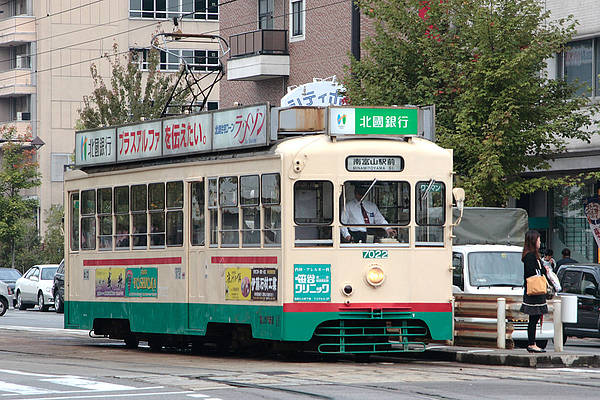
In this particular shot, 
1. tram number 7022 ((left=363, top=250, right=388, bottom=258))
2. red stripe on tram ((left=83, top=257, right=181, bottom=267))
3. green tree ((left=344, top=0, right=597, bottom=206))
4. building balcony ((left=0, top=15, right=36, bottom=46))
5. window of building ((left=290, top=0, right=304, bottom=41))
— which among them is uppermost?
building balcony ((left=0, top=15, right=36, bottom=46))

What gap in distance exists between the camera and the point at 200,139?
61.1 feet

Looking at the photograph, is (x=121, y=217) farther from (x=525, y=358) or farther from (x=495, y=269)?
(x=525, y=358)

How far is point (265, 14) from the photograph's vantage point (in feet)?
146

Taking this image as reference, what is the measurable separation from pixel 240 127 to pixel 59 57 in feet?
177

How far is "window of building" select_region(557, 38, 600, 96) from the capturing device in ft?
100

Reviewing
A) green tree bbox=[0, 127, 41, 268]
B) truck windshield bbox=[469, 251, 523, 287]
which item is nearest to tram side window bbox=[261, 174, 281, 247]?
→ truck windshield bbox=[469, 251, 523, 287]

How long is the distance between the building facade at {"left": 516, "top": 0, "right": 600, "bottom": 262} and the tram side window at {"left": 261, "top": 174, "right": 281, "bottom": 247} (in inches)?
555

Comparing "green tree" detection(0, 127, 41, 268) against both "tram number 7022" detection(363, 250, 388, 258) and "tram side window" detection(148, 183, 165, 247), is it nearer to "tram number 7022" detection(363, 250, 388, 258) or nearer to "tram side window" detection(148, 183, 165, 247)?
"tram side window" detection(148, 183, 165, 247)

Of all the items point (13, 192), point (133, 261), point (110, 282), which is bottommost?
point (110, 282)

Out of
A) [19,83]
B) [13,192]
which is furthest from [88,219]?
[19,83]

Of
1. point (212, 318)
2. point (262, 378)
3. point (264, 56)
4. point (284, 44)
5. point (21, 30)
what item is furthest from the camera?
point (21, 30)

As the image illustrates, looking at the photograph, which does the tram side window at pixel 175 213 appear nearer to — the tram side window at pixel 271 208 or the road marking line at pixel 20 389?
the tram side window at pixel 271 208

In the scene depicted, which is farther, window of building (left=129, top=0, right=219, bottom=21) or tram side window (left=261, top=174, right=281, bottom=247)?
window of building (left=129, top=0, right=219, bottom=21)

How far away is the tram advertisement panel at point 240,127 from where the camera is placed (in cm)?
1719
